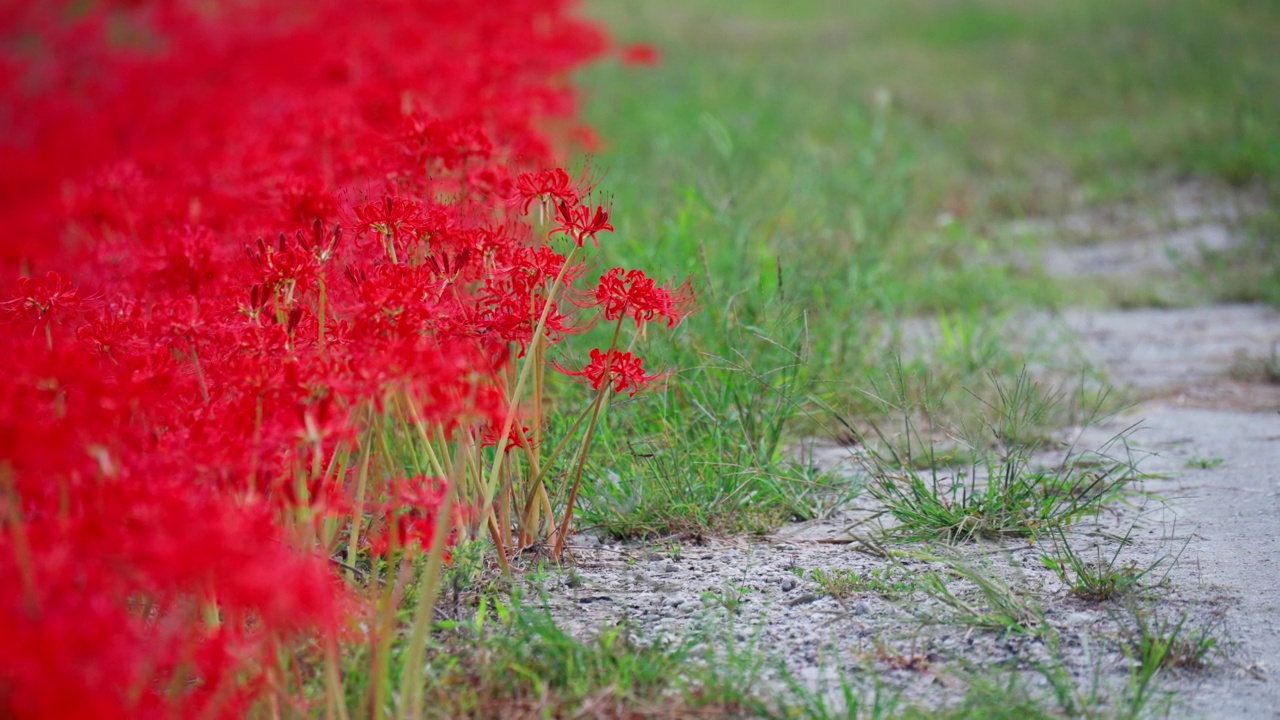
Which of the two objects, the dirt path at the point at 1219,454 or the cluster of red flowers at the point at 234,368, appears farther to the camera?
the dirt path at the point at 1219,454

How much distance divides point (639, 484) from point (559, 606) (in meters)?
Answer: 0.46

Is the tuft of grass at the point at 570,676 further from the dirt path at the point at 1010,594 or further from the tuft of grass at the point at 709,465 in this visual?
the tuft of grass at the point at 709,465

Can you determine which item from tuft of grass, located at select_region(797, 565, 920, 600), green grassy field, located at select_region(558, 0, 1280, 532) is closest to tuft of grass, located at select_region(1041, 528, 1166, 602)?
tuft of grass, located at select_region(797, 565, 920, 600)

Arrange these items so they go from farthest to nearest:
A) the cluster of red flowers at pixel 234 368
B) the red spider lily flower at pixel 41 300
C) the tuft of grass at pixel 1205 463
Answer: the tuft of grass at pixel 1205 463 → the red spider lily flower at pixel 41 300 → the cluster of red flowers at pixel 234 368

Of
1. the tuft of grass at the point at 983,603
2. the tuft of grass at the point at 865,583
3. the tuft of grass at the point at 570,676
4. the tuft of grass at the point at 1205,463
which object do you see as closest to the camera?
the tuft of grass at the point at 570,676

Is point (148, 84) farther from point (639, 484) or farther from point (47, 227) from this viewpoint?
point (639, 484)

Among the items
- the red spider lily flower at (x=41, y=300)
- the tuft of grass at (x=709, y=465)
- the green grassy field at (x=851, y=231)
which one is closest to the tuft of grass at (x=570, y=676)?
the green grassy field at (x=851, y=231)

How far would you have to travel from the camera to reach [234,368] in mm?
1902

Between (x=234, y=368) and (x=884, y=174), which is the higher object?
(x=884, y=174)

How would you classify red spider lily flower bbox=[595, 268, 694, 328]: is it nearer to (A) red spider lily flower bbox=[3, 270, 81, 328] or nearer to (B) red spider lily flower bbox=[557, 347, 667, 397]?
(B) red spider lily flower bbox=[557, 347, 667, 397]

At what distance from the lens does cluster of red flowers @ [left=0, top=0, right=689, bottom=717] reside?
60.2 inches

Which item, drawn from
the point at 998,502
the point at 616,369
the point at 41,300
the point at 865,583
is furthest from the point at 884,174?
the point at 41,300

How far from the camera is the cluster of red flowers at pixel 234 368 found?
1528 millimetres

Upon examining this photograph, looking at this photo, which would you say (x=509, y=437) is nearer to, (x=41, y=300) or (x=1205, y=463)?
(x=41, y=300)
